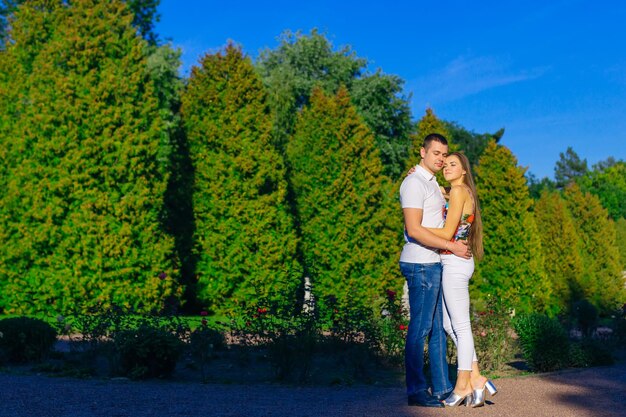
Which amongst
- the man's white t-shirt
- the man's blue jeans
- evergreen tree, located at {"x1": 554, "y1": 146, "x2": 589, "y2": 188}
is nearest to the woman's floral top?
the man's white t-shirt

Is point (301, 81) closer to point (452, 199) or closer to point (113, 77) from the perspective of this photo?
point (113, 77)

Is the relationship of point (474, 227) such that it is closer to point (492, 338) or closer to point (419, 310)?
point (419, 310)

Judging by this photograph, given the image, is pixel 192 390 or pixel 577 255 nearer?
pixel 192 390

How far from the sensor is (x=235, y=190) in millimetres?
17297

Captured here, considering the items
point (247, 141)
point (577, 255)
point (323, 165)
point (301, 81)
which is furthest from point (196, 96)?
point (577, 255)

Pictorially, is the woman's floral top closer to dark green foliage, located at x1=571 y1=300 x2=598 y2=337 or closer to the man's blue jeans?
the man's blue jeans

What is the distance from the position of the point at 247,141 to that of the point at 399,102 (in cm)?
1497

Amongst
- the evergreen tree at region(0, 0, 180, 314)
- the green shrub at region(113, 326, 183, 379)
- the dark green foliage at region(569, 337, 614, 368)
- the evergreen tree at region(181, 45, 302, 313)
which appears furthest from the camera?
the evergreen tree at region(181, 45, 302, 313)

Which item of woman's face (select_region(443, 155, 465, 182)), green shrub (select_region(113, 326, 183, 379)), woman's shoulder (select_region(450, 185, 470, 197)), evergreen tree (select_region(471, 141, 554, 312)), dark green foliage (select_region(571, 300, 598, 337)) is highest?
evergreen tree (select_region(471, 141, 554, 312))

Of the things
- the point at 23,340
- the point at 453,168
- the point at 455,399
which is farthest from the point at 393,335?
the point at 23,340

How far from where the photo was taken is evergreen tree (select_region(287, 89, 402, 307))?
17.8 metres

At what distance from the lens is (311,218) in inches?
737

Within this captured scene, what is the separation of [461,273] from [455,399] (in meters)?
1.01

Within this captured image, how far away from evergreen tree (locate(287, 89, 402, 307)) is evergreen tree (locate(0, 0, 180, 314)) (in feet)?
14.1
